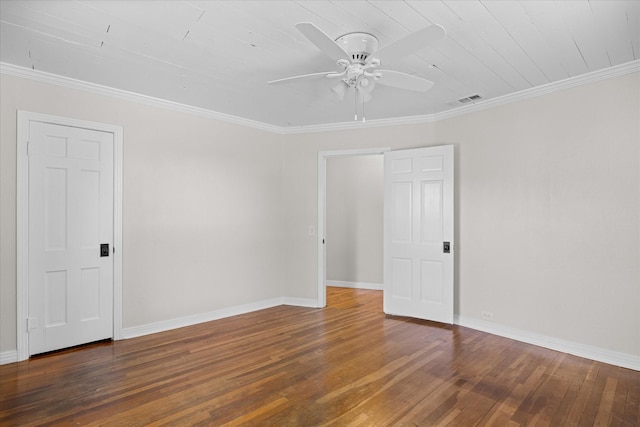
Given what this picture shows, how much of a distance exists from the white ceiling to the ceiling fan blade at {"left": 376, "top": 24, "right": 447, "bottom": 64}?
270mm

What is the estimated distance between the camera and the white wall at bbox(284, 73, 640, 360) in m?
3.30

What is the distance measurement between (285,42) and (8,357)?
3633mm

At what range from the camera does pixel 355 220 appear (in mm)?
7199

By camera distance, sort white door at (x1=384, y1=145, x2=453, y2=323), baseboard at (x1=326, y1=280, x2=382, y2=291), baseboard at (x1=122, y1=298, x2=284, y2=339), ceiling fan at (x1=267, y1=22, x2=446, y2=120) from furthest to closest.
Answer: baseboard at (x1=326, y1=280, x2=382, y2=291), white door at (x1=384, y1=145, x2=453, y2=323), baseboard at (x1=122, y1=298, x2=284, y2=339), ceiling fan at (x1=267, y1=22, x2=446, y2=120)

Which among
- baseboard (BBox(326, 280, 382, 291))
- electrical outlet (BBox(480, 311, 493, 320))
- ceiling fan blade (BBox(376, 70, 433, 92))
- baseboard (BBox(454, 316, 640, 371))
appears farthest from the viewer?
baseboard (BBox(326, 280, 382, 291))

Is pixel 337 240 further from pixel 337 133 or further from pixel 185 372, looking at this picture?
pixel 185 372

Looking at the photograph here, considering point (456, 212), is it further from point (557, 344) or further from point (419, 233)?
point (557, 344)

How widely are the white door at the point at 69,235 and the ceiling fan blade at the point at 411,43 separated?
3.07 meters

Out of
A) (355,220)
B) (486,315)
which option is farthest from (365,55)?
(355,220)

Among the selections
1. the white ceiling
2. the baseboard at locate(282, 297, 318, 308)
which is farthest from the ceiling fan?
the baseboard at locate(282, 297, 318, 308)

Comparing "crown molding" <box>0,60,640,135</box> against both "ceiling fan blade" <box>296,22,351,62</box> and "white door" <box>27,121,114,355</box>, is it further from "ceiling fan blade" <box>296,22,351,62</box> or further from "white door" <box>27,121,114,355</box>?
"ceiling fan blade" <box>296,22,351,62</box>

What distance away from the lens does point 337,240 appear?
7.30m

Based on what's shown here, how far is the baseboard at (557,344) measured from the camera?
326 cm

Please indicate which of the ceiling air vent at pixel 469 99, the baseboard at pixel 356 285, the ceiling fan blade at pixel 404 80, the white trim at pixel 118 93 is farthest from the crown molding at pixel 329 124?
the baseboard at pixel 356 285
